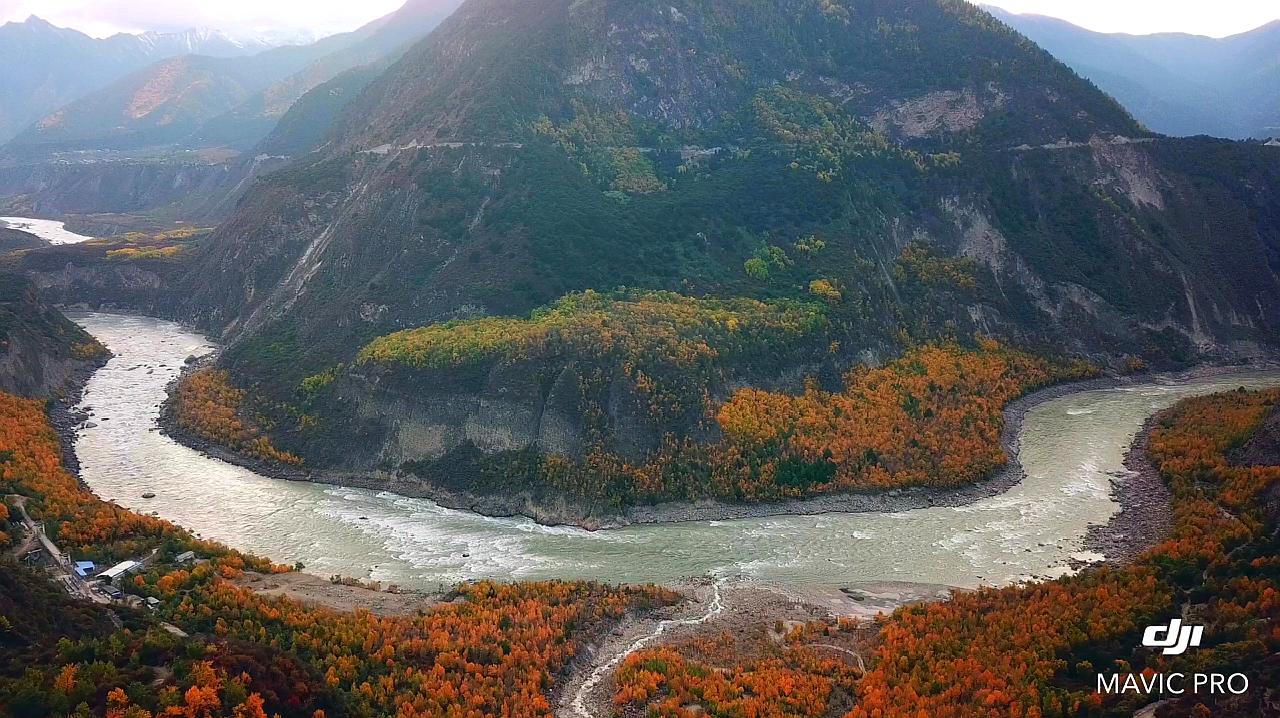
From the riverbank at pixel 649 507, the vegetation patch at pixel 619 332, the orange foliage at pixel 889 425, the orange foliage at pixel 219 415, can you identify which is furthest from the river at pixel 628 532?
the vegetation patch at pixel 619 332

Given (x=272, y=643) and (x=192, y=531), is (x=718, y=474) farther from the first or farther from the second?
(x=192, y=531)

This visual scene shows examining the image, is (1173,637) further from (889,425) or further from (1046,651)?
(889,425)

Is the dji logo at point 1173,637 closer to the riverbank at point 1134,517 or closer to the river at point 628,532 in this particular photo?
the river at point 628,532

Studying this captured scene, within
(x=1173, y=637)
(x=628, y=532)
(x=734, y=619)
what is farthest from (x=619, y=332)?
(x=1173, y=637)

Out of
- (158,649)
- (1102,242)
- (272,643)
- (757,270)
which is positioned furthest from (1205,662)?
(1102,242)

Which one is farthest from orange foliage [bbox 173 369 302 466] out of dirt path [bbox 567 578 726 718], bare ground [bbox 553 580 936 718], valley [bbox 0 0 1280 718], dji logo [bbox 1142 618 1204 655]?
dji logo [bbox 1142 618 1204 655]
